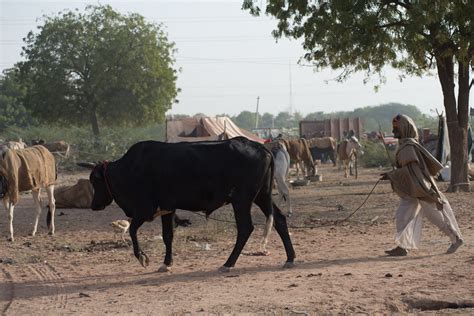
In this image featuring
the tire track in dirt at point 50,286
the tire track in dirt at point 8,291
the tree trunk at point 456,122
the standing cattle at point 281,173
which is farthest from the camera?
the tree trunk at point 456,122

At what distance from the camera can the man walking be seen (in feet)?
36.1

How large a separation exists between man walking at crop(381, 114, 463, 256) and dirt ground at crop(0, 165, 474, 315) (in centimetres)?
25

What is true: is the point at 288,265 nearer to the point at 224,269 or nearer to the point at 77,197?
the point at 224,269

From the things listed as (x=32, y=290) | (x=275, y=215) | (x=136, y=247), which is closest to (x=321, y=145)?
(x=275, y=215)

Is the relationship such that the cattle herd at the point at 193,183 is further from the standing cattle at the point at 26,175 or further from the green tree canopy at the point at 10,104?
the green tree canopy at the point at 10,104

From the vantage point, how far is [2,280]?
10.7 meters

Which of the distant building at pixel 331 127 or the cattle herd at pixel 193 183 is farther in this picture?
the distant building at pixel 331 127

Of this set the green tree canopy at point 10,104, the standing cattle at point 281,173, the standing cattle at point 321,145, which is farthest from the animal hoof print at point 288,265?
the green tree canopy at point 10,104

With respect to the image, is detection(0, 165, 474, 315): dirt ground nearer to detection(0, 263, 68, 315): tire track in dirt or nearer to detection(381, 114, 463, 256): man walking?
detection(0, 263, 68, 315): tire track in dirt

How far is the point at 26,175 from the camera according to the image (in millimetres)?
15141

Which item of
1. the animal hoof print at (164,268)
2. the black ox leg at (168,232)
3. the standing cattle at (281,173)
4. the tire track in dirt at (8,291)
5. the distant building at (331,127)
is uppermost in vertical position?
the distant building at (331,127)

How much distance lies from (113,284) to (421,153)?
4.30 m

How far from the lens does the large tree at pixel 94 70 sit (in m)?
52.4

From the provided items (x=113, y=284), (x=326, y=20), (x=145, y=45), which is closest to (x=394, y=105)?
(x=145, y=45)
